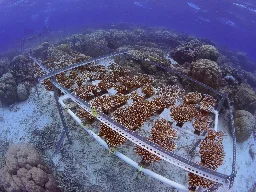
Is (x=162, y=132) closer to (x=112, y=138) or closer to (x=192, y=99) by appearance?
(x=112, y=138)

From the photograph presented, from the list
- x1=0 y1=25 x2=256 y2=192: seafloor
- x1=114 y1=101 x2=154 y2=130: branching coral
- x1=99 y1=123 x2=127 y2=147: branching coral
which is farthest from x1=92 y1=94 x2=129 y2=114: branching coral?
x1=99 y1=123 x2=127 y2=147: branching coral

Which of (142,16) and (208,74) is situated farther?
(142,16)

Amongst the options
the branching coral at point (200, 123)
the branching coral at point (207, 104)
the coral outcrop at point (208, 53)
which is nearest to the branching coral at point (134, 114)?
the branching coral at point (200, 123)

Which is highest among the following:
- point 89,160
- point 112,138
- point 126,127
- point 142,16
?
point 126,127

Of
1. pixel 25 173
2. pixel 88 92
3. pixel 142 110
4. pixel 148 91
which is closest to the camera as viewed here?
pixel 25 173

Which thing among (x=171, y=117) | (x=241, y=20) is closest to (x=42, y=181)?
(x=171, y=117)

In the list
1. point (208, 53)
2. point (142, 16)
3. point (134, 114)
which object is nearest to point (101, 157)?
point (134, 114)
